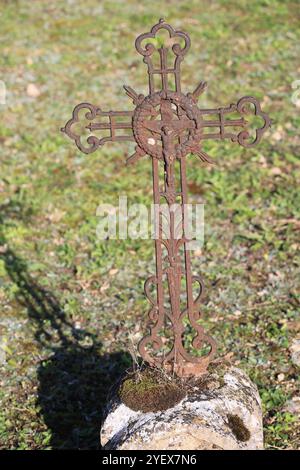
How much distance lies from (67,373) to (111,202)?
9.25 feet

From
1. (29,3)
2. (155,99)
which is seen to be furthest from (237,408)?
(29,3)

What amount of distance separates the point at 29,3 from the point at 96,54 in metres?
2.57

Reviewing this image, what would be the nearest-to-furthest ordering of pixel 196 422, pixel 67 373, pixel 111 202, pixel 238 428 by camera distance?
pixel 196 422, pixel 238 428, pixel 67 373, pixel 111 202

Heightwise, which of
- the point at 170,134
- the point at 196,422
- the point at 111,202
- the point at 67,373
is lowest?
the point at 67,373

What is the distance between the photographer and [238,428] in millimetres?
4660

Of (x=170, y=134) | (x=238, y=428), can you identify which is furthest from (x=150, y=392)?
(x=170, y=134)

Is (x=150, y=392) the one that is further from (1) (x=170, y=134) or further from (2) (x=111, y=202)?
(2) (x=111, y=202)

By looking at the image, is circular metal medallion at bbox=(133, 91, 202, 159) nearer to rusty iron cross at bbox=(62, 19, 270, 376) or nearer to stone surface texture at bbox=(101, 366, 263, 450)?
rusty iron cross at bbox=(62, 19, 270, 376)

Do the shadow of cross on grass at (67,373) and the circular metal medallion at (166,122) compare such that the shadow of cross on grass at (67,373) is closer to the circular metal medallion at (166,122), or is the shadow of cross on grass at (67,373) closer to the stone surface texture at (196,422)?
the stone surface texture at (196,422)

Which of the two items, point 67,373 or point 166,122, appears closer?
point 166,122

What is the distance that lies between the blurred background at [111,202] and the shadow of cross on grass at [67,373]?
14 mm

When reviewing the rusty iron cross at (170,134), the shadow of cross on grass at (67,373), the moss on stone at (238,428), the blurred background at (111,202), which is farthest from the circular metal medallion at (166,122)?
the shadow of cross on grass at (67,373)

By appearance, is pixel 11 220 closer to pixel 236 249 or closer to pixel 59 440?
pixel 236 249

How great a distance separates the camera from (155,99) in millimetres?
4668
